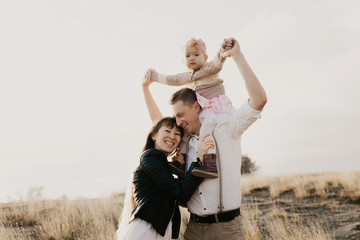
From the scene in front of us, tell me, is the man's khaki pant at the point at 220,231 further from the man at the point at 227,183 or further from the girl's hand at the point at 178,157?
the girl's hand at the point at 178,157

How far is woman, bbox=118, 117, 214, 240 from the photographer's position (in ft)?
9.62

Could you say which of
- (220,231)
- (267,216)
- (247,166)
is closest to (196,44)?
(220,231)

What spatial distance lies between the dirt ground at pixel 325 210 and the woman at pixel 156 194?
4689 mm

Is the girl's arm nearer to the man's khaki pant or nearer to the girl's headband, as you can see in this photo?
the girl's headband

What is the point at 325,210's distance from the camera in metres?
9.31

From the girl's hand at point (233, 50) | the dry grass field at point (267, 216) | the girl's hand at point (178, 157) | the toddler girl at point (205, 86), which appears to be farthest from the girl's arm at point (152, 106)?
the dry grass field at point (267, 216)

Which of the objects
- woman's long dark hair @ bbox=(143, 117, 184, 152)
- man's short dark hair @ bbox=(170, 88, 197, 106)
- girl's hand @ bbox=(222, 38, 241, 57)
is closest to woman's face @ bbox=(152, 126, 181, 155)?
woman's long dark hair @ bbox=(143, 117, 184, 152)

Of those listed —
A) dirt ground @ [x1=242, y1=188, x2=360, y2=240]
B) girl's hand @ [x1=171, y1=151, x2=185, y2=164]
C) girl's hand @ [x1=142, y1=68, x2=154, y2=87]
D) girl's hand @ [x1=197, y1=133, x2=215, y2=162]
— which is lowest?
dirt ground @ [x1=242, y1=188, x2=360, y2=240]

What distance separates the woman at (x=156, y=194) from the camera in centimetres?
293

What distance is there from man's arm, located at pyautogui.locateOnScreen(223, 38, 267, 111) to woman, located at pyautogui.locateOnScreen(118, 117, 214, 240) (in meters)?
0.51

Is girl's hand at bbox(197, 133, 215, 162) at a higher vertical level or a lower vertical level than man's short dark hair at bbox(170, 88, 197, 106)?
lower

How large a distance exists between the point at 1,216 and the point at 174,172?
6.80m

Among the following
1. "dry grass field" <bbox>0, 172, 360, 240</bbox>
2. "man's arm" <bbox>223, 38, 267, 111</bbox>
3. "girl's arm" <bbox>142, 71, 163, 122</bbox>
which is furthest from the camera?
"dry grass field" <bbox>0, 172, 360, 240</bbox>

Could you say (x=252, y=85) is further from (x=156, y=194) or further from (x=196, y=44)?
(x=196, y=44)
